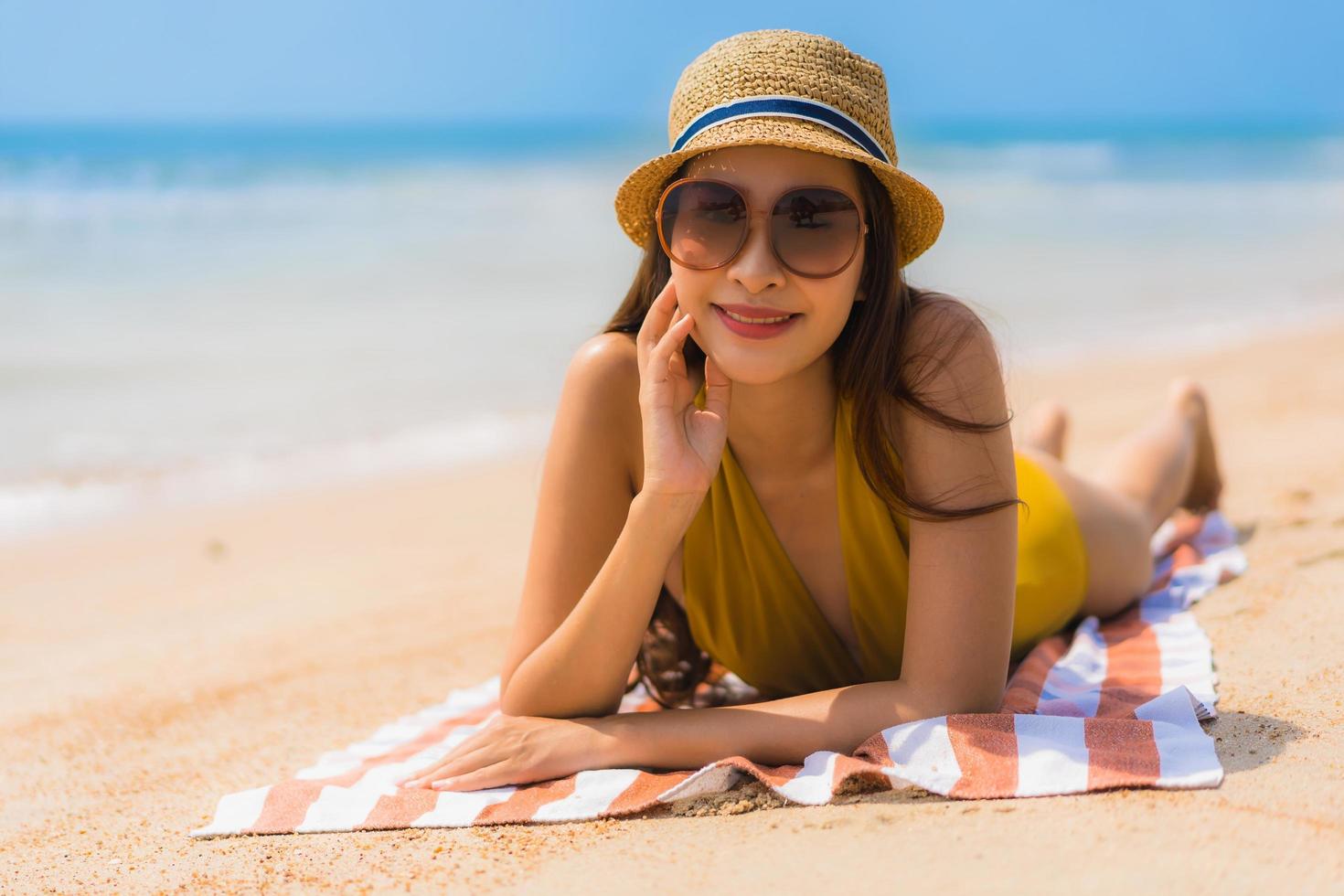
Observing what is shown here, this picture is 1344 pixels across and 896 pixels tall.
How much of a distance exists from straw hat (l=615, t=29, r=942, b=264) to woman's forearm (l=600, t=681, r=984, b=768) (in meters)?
1.07

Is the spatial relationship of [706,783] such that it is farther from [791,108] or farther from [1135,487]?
[1135,487]

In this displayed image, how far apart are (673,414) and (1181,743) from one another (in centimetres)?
124

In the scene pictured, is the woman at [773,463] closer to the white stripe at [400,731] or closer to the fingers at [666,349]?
the fingers at [666,349]

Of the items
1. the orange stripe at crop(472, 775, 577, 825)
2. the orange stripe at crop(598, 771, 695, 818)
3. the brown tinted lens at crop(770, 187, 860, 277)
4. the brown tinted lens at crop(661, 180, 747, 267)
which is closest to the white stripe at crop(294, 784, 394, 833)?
the orange stripe at crop(472, 775, 577, 825)

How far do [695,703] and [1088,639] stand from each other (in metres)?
1.23

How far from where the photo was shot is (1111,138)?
48.2 metres

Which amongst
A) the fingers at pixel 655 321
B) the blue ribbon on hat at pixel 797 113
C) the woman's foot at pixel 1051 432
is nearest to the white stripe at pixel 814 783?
the fingers at pixel 655 321

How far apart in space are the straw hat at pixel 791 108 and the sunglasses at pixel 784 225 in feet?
0.30

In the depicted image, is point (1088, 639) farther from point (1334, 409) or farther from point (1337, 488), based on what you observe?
point (1334, 409)

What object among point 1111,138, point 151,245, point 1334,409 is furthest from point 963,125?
point 1334,409

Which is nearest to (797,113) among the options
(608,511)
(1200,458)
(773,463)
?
(773,463)

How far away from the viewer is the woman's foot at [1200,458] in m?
4.96

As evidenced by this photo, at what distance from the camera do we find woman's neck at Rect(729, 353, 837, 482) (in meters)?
2.96

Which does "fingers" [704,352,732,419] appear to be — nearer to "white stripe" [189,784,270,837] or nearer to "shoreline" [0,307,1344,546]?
"white stripe" [189,784,270,837]
